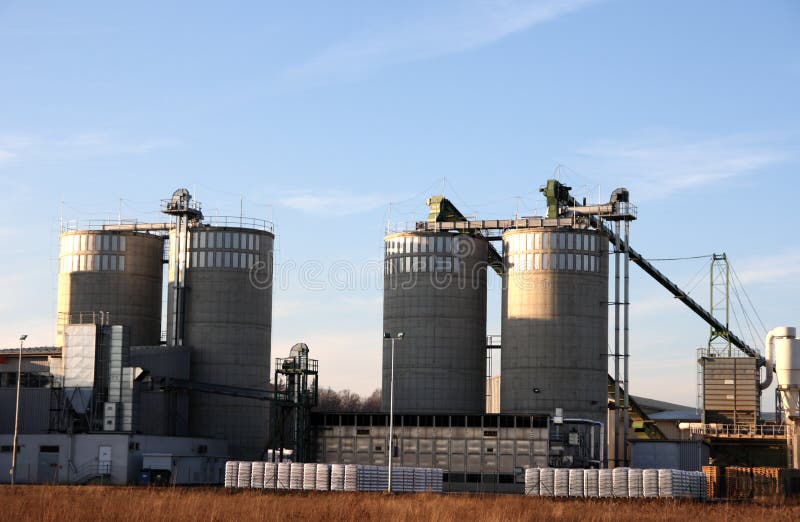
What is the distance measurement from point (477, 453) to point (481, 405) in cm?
1855

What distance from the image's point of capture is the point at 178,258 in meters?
108

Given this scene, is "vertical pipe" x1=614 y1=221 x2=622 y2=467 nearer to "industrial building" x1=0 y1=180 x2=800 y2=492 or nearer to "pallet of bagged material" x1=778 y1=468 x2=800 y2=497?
"industrial building" x1=0 y1=180 x2=800 y2=492

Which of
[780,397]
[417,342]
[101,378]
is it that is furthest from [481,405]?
[101,378]

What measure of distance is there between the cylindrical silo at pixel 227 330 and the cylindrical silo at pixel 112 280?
7.04 m

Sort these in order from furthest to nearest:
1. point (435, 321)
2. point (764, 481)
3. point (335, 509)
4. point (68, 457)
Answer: point (435, 321) < point (68, 457) < point (764, 481) < point (335, 509)

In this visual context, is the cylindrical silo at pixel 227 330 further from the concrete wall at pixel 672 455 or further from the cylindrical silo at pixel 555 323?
the concrete wall at pixel 672 455

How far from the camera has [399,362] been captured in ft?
341

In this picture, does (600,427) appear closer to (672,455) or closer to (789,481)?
(672,455)

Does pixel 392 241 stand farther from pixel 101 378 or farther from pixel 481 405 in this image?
pixel 101 378

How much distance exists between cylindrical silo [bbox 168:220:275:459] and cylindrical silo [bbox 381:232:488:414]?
480 inches

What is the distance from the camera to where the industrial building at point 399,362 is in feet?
293

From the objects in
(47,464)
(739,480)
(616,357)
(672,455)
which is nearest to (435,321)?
(616,357)

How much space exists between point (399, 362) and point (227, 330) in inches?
623

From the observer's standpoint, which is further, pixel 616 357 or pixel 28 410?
pixel 616 357
